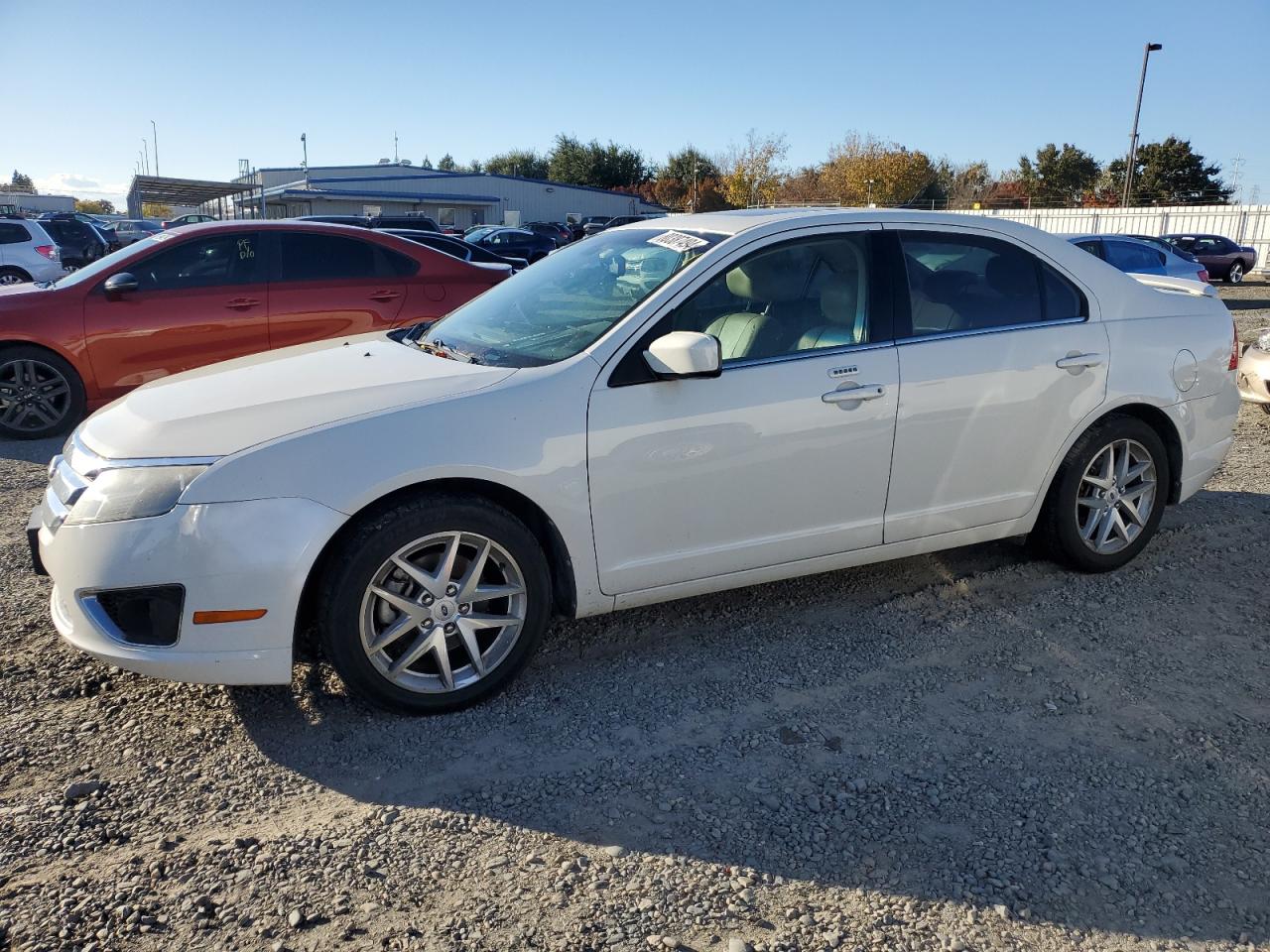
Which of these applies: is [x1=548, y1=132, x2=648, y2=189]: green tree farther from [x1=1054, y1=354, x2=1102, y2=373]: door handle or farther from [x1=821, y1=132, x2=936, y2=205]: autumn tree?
[x1=1054, y1=354, x2=1102, y2=373]: door handle

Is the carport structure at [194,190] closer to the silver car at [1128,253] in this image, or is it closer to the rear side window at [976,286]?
the silver car at [1128,253]

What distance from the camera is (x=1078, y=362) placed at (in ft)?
14.1

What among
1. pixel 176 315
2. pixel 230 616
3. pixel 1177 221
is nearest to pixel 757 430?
pixel 230 616

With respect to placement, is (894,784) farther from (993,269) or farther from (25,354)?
(25,354)

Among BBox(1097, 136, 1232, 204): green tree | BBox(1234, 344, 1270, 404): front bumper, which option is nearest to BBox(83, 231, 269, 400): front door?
BBox(1234, 344, 1270, 404): front bumper

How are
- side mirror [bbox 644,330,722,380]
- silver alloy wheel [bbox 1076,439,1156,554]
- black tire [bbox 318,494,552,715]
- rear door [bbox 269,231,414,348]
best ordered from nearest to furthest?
black tire [bbox 318,494,552,715] → side mirror [bbox 644,330,722,380] → silver alloy wheel [bbox 1076,439,1156,554] → rear door [bbox 269,231,414,348]

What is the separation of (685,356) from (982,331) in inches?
59.2

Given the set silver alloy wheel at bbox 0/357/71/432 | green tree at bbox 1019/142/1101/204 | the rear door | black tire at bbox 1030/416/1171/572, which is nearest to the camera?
black tire at bbox 1030/416/1171/572

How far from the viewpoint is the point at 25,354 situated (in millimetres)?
7355

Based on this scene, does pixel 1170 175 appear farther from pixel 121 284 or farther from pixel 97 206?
pixel 97 206

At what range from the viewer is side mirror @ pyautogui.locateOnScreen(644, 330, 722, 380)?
3385 mm

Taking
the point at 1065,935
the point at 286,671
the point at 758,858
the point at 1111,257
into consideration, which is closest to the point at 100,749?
the point at 286,671

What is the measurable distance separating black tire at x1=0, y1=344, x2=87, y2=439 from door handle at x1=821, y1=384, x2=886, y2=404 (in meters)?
6.16

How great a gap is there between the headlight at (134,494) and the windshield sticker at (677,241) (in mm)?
1960
